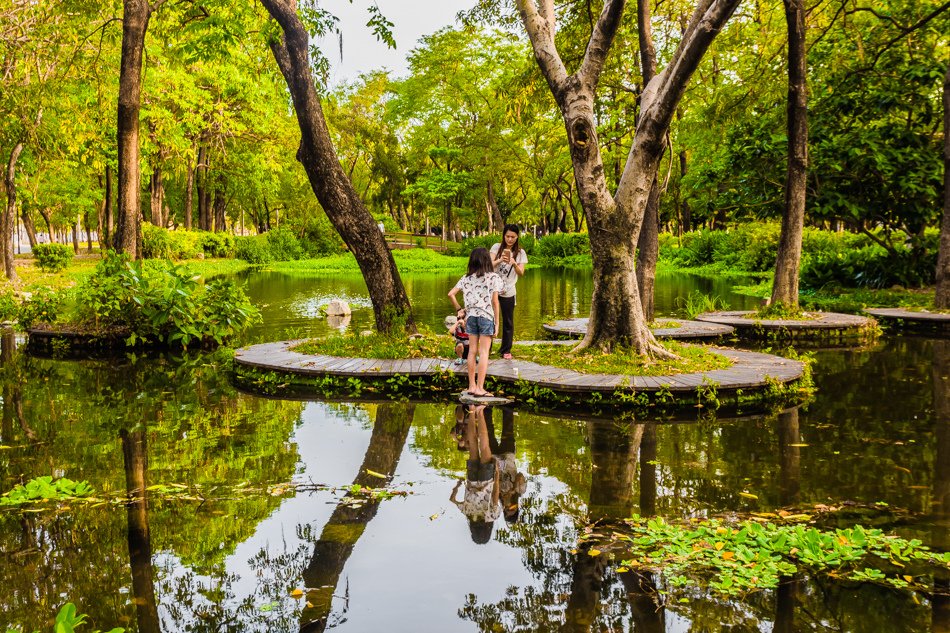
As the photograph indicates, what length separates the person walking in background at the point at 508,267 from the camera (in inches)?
417

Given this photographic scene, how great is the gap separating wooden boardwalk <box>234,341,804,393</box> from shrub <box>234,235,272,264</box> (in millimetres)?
40080

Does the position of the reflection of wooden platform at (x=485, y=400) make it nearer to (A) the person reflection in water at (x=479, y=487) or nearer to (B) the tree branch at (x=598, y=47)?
(A) the person reflection in water at (x=479, y=487)

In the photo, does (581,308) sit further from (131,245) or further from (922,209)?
(131,245)

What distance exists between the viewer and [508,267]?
35.4 feet

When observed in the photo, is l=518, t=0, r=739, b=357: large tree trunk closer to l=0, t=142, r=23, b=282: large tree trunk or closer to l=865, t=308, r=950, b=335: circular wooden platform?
l=865, t=308, r=950, b=335: circular wooden platform

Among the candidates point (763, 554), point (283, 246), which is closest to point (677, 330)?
point (763, 554)

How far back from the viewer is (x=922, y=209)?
2023 centimetres

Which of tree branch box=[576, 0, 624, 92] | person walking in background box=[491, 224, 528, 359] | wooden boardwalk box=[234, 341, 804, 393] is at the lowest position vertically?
wooden boardwalk box=[234, 341, 804, 393]

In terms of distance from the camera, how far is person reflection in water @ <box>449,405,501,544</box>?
5098mm

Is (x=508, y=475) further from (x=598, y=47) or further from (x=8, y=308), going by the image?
(x=8, y=308)

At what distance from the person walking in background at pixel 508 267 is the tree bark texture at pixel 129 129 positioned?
7507mm

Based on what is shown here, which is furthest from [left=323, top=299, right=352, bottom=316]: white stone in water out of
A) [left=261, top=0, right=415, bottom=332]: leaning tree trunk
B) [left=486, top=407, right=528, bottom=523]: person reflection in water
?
[left=486, top=407, right=528, bottom=523]: person reflection in water

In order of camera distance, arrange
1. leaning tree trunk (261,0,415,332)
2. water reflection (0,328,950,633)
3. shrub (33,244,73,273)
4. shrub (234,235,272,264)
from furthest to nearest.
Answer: shrub (234,235,272,264) < shrub (33,244,73,273) < leaning tree trunk (261,0,415,332) < water reflection (0,328,950,633)

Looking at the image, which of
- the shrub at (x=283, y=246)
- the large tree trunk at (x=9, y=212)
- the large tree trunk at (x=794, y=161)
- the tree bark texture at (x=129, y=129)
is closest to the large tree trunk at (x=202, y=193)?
the shrub at (x=283, y=246)
